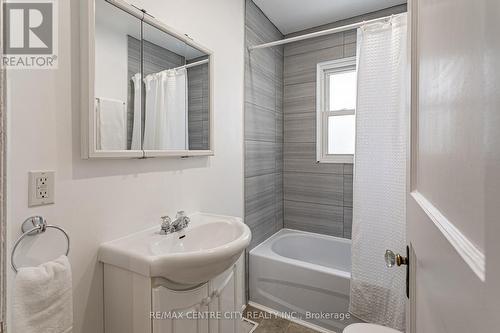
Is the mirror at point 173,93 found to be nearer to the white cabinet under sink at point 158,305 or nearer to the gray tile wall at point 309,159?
the white cabinet under sink at point 158,305

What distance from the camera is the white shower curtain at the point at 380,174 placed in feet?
5.64

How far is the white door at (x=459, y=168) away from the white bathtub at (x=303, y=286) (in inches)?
55.6

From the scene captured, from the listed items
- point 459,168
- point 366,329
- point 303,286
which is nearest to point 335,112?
point 303,286

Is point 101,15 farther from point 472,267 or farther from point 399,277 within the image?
point 399,277

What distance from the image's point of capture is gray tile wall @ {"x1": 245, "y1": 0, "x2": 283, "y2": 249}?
2223mm

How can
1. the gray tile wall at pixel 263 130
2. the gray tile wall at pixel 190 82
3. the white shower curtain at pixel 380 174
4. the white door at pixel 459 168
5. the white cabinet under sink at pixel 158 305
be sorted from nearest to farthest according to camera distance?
the white door at pixel 459 168, the white cabinet under sink at pixel 158 305, the gray tile wall at pixel 190 82, the white shower curtain at pixel 380 174, the gray tile wall at pixel 263 130

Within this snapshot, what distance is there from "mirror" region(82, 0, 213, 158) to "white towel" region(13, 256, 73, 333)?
1.40 ft

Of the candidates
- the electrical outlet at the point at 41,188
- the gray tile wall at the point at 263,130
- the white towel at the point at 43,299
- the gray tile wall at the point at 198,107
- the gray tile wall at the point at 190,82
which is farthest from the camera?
the gray tile wall at the point at 263,130

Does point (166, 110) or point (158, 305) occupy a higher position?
point (166, 110)

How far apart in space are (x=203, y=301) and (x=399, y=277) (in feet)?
4.33

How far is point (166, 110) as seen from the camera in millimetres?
1434

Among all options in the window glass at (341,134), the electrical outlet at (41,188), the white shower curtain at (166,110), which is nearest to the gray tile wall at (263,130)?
the window glass at (341,134)

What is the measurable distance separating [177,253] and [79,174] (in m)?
0.50

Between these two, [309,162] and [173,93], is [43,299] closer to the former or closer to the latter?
[173,93]
